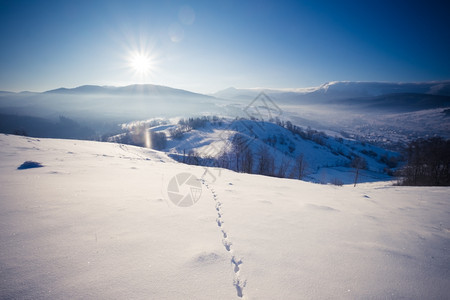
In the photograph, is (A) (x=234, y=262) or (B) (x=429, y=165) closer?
(A) (x=234, y=262)

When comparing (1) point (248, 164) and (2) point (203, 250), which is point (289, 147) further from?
(2) point (203, 250)

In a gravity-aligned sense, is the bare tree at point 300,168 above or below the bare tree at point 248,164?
below

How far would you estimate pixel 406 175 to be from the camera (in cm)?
3288

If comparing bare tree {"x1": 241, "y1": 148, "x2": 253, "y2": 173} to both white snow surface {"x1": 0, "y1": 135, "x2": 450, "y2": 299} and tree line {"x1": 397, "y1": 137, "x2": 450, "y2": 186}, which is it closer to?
white snow surface {"x1": 0, "y1": 135, "x2": 450, "y2": 299}

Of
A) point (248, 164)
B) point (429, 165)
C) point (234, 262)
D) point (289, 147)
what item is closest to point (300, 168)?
point (248, 164)

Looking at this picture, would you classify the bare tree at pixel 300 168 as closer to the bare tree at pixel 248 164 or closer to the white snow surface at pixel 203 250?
the bare tree at pixel 248 164

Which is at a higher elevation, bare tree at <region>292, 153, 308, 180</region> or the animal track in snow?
the animal track in snow

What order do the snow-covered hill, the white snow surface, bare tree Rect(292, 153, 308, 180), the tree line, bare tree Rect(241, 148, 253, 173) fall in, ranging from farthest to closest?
the snow-covered hill → bare tree Rect(292, 153, 308, 180) → bare tree Rect(241, 148, 253, 173) → the tree line → the white snow surface

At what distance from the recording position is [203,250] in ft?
10.2

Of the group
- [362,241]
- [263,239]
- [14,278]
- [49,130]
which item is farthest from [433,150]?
[49,130]

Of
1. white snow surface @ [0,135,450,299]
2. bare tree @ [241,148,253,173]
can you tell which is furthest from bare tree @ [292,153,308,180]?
white snow surface @ [0,135,450,299]

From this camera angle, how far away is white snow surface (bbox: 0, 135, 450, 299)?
7.63 ft

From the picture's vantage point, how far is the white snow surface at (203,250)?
233 centimetres

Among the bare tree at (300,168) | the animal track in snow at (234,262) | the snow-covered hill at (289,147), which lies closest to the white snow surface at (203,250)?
the animal track in snow at (234,262)
